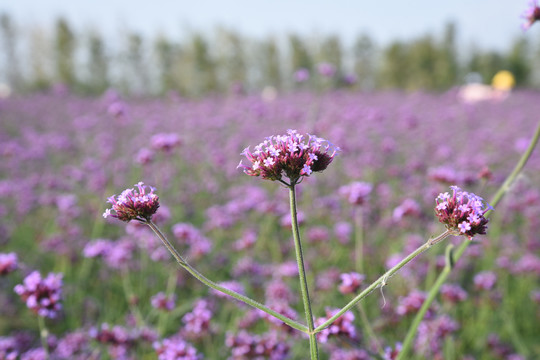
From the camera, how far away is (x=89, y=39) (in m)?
39.6

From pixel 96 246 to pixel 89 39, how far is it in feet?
138

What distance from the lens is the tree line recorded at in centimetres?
3859

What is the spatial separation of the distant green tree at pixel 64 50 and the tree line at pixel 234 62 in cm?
9

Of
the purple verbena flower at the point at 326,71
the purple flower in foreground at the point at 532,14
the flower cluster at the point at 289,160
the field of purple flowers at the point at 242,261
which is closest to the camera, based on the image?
the flower cluster at the point at 289,160

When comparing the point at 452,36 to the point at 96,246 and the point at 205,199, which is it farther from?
the point at 96,246

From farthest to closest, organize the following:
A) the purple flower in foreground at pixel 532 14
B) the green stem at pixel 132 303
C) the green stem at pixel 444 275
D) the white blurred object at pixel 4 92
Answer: the white blurred object at pixel 4 92 < the green stem at pixel 132 303 < the purple flower in foreground at pixel 532 14 < the green stem at pixel 444 275

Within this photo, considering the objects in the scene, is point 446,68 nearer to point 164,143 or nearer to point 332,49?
point 332,49

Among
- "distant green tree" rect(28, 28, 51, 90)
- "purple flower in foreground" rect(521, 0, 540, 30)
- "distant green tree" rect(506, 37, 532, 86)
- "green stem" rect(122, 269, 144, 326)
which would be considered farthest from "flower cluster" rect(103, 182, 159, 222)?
"distant green tree" rect(28, 28, 51, 90)

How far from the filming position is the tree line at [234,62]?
3859cm

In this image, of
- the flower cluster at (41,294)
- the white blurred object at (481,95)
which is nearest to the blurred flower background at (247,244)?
the flower cluster at (41,294)

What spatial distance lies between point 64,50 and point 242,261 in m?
40.0

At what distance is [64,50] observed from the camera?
37531mm

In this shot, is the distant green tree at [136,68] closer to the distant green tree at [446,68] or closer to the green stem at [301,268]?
the distant green tree at [446,68]

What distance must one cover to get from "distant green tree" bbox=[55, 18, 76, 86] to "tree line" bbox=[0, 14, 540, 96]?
3.4 inches
